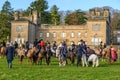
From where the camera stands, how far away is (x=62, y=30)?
11225 cm

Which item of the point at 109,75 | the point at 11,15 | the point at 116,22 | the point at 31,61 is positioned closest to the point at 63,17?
the point at 116,22

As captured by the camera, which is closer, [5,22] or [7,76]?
[7,76]

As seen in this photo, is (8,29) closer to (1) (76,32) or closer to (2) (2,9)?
(2) (2,9)

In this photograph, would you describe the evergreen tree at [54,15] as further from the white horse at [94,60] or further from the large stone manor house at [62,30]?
the white horse at [94,60]

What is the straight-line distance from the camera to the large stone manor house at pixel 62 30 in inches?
4153

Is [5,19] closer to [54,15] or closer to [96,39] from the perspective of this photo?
[54,15]

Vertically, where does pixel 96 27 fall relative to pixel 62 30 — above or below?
above

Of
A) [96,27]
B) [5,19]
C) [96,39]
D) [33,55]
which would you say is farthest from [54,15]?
[33,55]

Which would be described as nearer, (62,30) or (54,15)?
(62,30)

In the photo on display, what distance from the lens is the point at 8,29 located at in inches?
4427

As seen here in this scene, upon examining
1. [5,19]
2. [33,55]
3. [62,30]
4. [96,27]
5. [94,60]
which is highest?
[5,19]

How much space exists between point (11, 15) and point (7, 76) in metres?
102

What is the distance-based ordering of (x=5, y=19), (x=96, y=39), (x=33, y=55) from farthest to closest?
(x=5, y=19) < (x=96, y=39) < (x=33, y=55)

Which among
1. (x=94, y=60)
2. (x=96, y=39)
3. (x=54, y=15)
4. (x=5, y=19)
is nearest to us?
(x=94, y=60)
